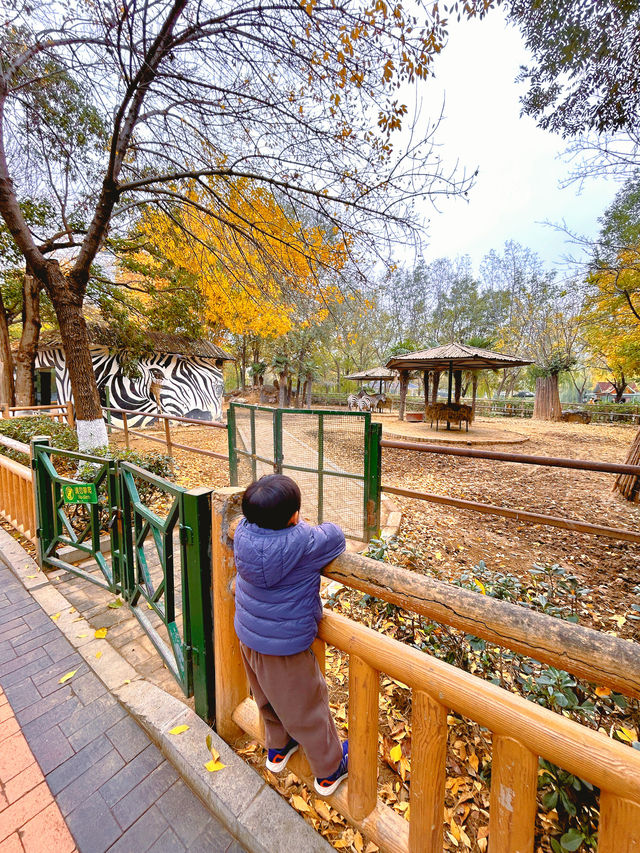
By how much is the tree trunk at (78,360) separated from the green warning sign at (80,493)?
2445 mm

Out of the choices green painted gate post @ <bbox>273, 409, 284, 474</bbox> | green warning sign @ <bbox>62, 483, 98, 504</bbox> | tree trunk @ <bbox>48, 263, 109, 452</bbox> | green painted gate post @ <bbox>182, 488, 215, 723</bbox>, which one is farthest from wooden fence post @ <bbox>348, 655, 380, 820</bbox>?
tree trunk @ <bbox>48, 263, 109, 452</bbox>

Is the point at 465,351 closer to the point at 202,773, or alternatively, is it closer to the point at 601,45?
the point at 601,45

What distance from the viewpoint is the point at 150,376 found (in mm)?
12578

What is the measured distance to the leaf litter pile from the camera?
4.06ft

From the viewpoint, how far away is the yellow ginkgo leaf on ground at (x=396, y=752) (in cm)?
150

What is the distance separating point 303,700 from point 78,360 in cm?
515

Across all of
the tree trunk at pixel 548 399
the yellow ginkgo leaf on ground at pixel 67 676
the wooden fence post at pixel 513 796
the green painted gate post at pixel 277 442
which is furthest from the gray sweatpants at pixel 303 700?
the tree trunk at pixel 548 399

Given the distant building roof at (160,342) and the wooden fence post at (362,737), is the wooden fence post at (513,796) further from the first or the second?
the distant building roof at (160,342)

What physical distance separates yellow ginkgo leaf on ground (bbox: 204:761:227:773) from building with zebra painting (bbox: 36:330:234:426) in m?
10.2

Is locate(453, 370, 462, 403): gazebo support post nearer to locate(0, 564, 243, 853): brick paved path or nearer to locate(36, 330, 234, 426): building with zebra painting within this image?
locate(36, 330, 234, 426): building with zebra painting

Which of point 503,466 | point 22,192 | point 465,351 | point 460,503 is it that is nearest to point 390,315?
point 465,351

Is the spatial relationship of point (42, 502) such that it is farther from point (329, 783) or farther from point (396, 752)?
point (396, 752)

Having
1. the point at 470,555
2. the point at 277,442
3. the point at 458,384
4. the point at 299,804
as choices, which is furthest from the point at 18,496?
the point at 458,384

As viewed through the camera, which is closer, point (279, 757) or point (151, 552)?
point (279, 757)
